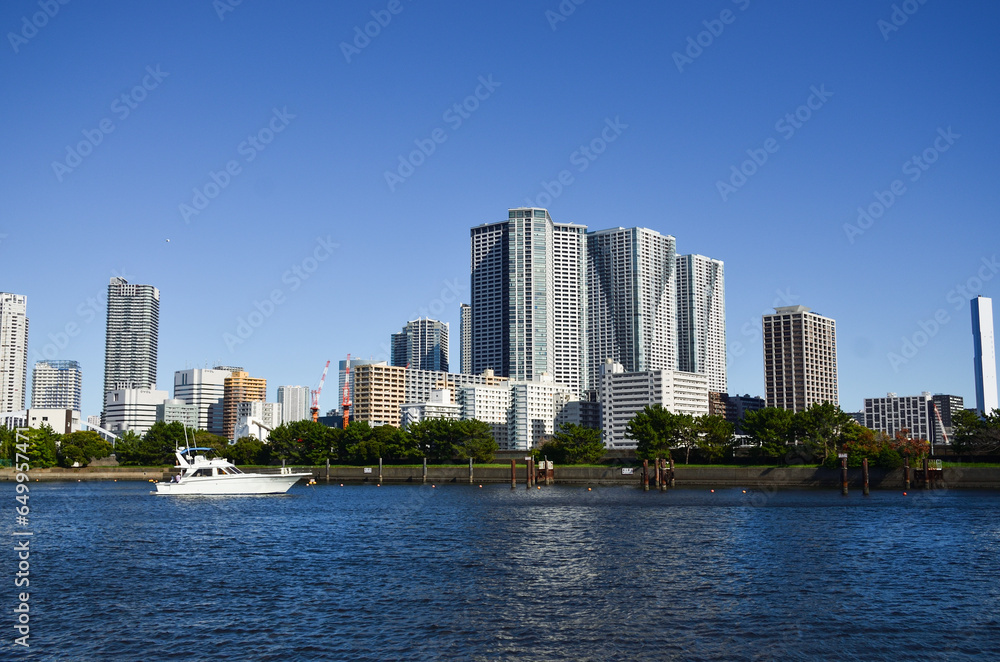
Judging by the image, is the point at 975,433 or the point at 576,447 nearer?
the point at 975,433

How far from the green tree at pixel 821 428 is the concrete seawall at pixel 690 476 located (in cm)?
624

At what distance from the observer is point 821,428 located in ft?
509

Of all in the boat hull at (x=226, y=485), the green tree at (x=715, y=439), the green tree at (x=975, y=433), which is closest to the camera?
the boat hull at (x=226, y=485)

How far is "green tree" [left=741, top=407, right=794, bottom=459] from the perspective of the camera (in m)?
157

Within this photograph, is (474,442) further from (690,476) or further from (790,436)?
(790,436)

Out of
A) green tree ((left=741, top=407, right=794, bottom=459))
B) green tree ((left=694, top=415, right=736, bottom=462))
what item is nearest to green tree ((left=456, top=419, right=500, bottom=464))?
green tree ((left=694, top=415, right=736, bottom=462))

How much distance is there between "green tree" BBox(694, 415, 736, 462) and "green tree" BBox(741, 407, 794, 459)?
5318 mm

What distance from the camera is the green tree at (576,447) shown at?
7254 inches

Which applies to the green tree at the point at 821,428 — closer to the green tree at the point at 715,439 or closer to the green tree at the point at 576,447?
the green tree at the point at 715,439

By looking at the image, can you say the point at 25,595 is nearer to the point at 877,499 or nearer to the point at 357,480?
the point at 877,499

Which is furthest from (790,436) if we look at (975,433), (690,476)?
(975,433)

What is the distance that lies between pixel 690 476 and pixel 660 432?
46.1 ft

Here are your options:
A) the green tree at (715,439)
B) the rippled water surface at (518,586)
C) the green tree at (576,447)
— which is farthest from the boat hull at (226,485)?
the green tree at (715,439)

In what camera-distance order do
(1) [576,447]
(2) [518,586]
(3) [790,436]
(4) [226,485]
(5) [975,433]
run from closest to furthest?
(2) [518,586]
(4) [226,485]
(5) [975,433]
(3) [790,436]
(1) [576,447]
